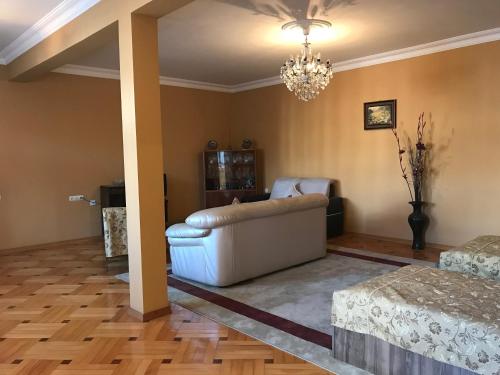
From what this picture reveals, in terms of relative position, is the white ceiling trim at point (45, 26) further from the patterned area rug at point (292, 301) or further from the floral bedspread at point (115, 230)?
the patterned area rug at point (292, 301)

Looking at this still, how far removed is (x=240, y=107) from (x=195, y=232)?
176 inches

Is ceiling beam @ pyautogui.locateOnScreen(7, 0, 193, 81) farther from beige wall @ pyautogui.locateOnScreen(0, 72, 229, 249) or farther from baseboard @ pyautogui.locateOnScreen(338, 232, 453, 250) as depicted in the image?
baseboard @ pyautogui.locateOnScreen(338, 232, 453, 250)

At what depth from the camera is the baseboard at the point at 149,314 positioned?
3.08 m

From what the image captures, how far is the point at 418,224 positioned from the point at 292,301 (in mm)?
2481

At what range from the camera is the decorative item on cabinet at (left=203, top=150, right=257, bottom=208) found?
729cm

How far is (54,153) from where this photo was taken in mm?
5750

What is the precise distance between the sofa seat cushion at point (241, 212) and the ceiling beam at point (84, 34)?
1695 millimetres

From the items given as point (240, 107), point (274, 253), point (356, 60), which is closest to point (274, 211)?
point (274, 253)

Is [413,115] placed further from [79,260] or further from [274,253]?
[79,260]

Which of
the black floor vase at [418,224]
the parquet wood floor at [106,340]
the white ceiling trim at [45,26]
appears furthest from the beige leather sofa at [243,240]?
the white ceiling trim at [45,26]

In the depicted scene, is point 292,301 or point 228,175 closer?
point 292,301

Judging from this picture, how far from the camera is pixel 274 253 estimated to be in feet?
13.6

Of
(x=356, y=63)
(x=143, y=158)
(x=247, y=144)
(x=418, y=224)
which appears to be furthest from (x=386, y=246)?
(x=143, y=158)

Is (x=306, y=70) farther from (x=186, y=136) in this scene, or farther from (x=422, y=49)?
(x=186, y=136)
